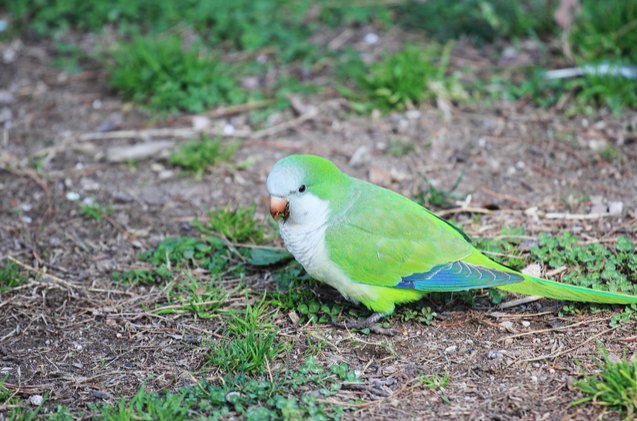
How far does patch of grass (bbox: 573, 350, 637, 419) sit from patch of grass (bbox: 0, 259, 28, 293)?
3.17m

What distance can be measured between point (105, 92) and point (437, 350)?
14.4 ft

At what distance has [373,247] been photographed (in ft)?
12.9

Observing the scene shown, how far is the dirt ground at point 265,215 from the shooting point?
145 inches

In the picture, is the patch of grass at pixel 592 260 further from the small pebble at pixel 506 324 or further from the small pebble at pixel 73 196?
the small pebble at pixel 73 196

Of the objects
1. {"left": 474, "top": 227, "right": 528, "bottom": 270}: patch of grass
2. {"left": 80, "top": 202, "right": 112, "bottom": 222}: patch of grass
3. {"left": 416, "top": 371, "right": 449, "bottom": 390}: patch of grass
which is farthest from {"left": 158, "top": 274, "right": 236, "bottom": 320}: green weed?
{"left": 474, "top": 227, "right": 528, "bottom": 270}: patch of grass

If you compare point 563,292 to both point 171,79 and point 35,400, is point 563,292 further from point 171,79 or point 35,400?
point 171,79

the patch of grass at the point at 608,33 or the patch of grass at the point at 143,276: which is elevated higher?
the patch of grass at the point at 608,33

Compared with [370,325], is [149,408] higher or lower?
higher

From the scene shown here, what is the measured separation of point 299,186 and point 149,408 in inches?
53.0

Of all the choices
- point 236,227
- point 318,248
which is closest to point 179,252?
point 236,227

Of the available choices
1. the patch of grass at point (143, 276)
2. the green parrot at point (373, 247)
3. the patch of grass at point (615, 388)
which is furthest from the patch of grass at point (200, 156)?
the patch of grass at point (615, 388)

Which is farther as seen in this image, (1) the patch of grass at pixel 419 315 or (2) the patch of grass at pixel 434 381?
(1) the patch of grass at pixel 419 315

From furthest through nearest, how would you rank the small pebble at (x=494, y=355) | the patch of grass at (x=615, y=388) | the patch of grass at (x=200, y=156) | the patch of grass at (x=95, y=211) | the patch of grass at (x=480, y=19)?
1. the patch of grass at (x=480, y=19)
2. the patch of grass at (x=200, y=156)
3. the patch of grass at (x=95, y=211)
4. the small pebble at (x=494, y=355)
5. the patch of grass at (x=615, y=388)

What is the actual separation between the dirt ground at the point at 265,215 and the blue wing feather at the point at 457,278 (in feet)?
0.96
